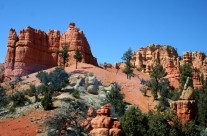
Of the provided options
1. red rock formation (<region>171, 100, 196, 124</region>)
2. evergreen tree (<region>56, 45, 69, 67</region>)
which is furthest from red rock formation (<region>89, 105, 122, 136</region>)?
evergreen tree (<region>56, 45, 69, 67</region>)

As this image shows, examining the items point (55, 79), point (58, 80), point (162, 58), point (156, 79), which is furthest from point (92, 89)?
point (162, 58)

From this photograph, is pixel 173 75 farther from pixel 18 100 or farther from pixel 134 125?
pixel 134 125

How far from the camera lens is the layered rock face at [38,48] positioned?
75750 millimetres

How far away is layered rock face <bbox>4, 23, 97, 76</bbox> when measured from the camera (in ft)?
249

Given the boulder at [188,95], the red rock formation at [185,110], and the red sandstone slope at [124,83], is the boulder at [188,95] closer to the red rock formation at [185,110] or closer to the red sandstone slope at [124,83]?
the red rock formation at [185,110]

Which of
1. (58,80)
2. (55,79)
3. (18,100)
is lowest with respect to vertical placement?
(18,100)

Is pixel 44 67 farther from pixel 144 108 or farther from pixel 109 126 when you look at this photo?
pixel 109 126

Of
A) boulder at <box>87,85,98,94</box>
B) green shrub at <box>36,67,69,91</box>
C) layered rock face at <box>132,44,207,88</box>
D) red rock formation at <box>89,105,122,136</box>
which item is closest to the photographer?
red rock formation at <box>89,105,122,136</box>

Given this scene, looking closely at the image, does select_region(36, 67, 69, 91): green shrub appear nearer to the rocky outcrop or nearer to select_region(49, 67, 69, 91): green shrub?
select_region(49, 67, 69, 91): green shrub

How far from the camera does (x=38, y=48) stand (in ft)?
259

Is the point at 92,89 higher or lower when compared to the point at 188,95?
higher

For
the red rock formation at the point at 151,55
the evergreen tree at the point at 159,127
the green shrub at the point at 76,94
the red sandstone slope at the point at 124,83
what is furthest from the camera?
the red rock formation at the point at 151,55

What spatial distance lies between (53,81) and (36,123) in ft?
56.6

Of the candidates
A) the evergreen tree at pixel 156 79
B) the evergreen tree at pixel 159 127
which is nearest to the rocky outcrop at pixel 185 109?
the evergreen tree at pixel 159 127
